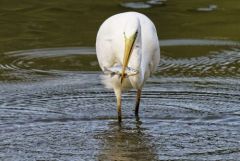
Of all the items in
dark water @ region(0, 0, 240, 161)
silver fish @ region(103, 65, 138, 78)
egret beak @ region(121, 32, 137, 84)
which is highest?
egret beak @ region(121, 32, 137, 84)

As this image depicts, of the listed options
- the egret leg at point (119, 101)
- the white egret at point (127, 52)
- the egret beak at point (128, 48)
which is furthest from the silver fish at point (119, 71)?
the egret leg at point (119, 101)

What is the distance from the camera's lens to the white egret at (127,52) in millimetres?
6301

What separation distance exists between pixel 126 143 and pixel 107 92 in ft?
5.06

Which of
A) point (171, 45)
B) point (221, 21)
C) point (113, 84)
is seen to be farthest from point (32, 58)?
point (221, 21)

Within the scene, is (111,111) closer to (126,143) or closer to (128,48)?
(126,143)

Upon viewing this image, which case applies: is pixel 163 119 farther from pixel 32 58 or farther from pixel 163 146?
pixel 32 58

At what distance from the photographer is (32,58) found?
9.34 m

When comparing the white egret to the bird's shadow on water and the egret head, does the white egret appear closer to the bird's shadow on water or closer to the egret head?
the egret head

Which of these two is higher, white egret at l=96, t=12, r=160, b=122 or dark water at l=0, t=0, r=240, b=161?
white egret at l=96, t=12, r=160, b=122

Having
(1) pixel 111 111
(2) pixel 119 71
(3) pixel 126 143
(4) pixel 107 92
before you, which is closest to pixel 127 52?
(2) pixel 119 71

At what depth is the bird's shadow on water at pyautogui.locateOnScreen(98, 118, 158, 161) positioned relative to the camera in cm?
604

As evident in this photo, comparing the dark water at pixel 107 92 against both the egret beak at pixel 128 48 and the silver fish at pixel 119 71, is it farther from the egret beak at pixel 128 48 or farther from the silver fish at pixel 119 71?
the egret beak at pixel 128 48

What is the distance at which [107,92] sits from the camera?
790cm

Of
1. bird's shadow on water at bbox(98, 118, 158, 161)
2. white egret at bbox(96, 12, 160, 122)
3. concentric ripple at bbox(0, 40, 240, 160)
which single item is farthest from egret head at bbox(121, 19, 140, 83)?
concentric ripple at bbox(0, 40, 240, 160)
